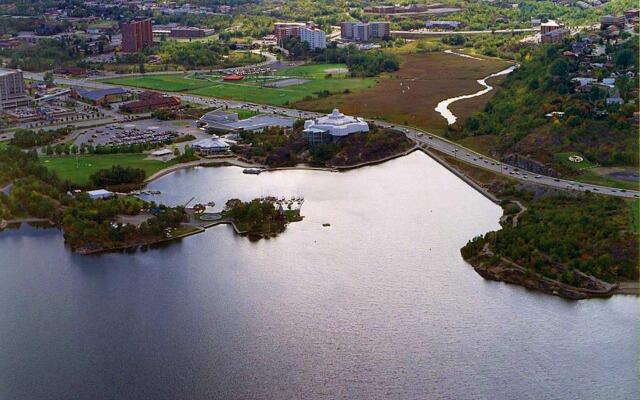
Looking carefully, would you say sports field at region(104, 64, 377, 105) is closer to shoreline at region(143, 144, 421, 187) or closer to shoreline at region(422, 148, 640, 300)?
shoreline at region(143, 144, 421, 187)

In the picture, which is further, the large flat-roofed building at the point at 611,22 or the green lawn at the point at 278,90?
the large flat-roofed building at the point at 611,22

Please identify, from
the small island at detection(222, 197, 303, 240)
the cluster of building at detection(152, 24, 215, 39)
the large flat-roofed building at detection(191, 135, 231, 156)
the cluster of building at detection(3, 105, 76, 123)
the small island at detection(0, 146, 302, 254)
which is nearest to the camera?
the small island at detection(0, 146, 302, 254)

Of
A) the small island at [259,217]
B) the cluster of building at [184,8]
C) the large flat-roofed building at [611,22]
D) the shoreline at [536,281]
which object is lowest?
the shoreline at [536,281]

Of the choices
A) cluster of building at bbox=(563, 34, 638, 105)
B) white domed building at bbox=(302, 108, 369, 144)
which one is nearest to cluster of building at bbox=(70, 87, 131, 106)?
white domed building at bbox=(302, 108, 369, 144)

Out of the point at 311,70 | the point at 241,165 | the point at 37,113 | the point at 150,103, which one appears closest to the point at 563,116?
the point at 241,165

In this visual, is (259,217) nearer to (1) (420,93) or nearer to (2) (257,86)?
(1) (420,93)

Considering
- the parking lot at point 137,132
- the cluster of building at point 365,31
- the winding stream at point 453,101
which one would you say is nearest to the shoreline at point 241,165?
the parking lot at point 137,132

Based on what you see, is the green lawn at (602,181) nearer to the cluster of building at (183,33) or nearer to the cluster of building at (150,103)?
the cluster of building at (150,103)
